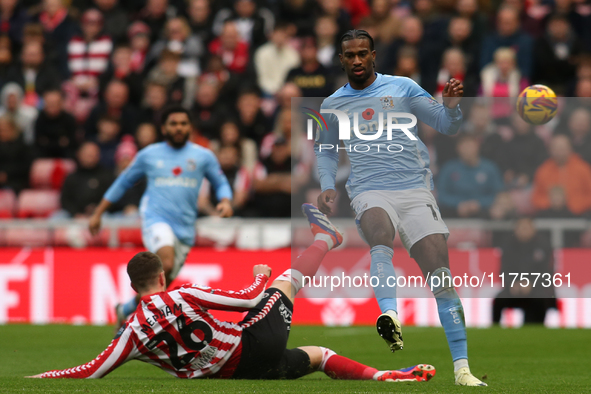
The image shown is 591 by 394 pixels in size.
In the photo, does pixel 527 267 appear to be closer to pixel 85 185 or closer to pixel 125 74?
pixel 85 185

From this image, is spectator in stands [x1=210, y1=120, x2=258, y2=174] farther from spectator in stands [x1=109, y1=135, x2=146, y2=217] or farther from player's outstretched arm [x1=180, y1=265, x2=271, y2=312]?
player's outstretched arm [x1=180, y1=265, x2=271, y2=312]

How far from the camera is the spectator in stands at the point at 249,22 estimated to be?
15750mm

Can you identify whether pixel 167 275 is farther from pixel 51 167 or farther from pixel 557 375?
pixel 51 167

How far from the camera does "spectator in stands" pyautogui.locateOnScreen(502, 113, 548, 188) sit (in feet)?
31.4

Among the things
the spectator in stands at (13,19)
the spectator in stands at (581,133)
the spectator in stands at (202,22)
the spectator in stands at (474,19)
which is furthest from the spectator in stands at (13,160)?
the spectator in stands at (581,133)

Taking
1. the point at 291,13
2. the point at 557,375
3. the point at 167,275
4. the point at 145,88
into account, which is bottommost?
the point at 557,375

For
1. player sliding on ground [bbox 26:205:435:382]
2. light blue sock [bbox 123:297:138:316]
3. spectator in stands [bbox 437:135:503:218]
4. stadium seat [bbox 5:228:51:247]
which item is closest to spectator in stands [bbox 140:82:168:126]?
stadium seat [bbox 5:228:51:247]

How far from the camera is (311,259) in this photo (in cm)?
700

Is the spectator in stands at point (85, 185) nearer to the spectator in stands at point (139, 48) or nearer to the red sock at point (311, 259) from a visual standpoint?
the spectator in stands at point (139, 48)

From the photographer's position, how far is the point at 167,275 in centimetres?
963

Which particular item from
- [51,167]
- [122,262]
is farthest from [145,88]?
[122,262]

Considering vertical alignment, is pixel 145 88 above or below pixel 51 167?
above

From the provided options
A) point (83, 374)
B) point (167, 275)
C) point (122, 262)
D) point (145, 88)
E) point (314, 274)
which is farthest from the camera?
point (145, 88)

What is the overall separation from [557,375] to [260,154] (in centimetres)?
736
